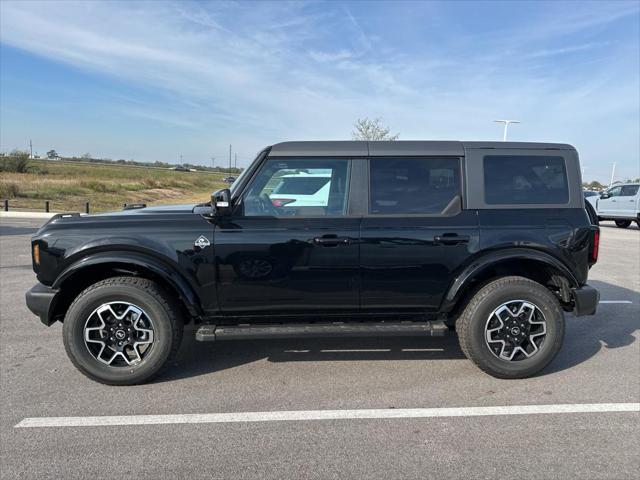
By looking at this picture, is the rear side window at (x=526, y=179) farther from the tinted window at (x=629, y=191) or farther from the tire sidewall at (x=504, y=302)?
the tinted window at (x=629, y=191)

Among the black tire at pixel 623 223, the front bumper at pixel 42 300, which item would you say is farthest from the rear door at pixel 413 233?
the black tire at pixel 623 223

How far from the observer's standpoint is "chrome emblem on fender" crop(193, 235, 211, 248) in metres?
3.43

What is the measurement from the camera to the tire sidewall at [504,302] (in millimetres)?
3564

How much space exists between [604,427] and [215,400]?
270 centimetres

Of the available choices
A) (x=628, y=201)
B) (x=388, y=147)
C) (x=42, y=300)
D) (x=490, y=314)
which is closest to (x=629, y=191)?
(x=628, y=201)

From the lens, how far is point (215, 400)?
3.26 m

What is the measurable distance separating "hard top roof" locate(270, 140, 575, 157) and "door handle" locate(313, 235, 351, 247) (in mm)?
714

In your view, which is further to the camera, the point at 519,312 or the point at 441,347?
the point at 441,347

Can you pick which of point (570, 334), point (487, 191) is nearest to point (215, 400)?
point (487, 191)

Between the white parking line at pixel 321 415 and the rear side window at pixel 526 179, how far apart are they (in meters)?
1.63

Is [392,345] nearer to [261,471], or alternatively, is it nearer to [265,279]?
[265,279]

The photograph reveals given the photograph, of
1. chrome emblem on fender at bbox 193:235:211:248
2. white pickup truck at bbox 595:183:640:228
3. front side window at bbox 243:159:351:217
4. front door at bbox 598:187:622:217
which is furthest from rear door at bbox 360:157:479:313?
front door at bbox 598:187:622:217

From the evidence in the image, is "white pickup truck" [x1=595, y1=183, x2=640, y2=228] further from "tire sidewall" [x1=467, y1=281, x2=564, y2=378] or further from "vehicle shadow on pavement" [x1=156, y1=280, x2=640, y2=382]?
"tire sidewall" [x1=467, y1=281, x2=564, y2=378]

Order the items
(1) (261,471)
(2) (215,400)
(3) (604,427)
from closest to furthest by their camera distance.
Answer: (1) (261,471)
(3) (604,427)
(2) (215,400)
